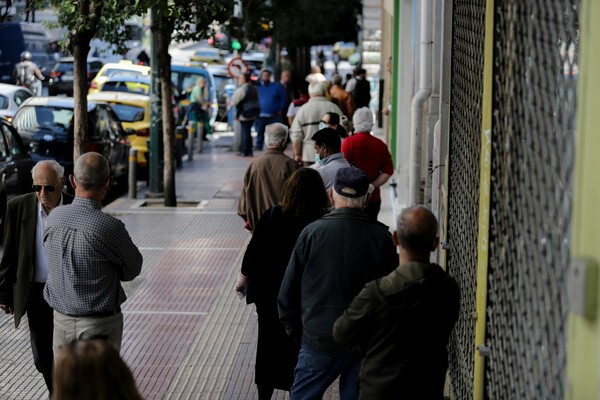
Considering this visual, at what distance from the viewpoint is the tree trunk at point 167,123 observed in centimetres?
1716

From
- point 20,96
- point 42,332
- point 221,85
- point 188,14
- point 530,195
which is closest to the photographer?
point 530,195

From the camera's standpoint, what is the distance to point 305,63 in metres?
47.2

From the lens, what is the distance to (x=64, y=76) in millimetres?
36625

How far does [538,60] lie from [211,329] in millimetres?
6308

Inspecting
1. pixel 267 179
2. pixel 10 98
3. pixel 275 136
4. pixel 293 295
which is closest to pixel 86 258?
pixel 293 295

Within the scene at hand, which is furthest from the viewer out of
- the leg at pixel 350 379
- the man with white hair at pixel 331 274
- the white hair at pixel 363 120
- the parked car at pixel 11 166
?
the parked car at pixel 11 166

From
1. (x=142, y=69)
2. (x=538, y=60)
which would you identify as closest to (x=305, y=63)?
(x=142, y=69)

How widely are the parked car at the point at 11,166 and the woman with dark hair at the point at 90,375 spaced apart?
10502 millimetres

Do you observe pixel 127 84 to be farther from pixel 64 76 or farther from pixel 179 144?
pixel 64 76

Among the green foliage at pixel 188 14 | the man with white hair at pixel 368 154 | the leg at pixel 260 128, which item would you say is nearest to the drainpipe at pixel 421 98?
the man with white hair at pixel 368 154

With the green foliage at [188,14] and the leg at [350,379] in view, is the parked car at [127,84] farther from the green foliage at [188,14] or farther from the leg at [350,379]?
the leg at [350,379]

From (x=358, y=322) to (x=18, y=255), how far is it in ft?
9.33

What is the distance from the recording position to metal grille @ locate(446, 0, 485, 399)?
578cm

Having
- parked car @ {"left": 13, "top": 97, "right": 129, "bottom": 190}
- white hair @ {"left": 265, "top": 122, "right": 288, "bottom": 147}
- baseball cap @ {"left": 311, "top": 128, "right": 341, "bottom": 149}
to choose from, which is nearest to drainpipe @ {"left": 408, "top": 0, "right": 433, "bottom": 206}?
baseball cap @ {"left": 311, "top": 128, "right": 341, "bottom": 149}
